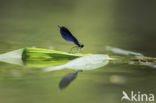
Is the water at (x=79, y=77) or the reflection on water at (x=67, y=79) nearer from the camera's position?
the water at (x=79, y=77)

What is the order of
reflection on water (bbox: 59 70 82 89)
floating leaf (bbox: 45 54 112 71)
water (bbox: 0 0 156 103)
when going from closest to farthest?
water (bbox: 0 0 156 103) < reflection on water (bbox: 59 70 82 89) < floating leaf (bbox: 45 54 112 71)

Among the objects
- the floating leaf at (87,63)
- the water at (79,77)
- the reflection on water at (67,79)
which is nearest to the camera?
the water at (79,77)

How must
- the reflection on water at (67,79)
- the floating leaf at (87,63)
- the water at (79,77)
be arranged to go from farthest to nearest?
the floating leaf at (87,63), the reflection on water at (67,79), the water at (79,77)

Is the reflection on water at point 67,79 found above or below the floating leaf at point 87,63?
below

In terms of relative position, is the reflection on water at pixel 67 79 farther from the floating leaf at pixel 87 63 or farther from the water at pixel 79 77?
the floating leaf at pixel 87 63

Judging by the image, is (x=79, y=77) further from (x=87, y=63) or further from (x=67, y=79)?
(x=87, y=63)

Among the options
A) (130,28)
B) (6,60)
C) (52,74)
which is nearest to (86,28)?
(130,28)

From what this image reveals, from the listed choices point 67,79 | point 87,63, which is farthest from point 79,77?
point 87,63

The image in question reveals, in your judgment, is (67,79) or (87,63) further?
(87,63)

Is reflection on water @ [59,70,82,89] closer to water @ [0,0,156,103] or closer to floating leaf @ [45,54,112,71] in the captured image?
water @ [0,0,156,103]

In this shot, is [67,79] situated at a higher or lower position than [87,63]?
lower

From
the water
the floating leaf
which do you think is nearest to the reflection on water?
the water

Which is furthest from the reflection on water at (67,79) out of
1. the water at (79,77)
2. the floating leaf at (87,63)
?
the floating leaf at (87,63)
